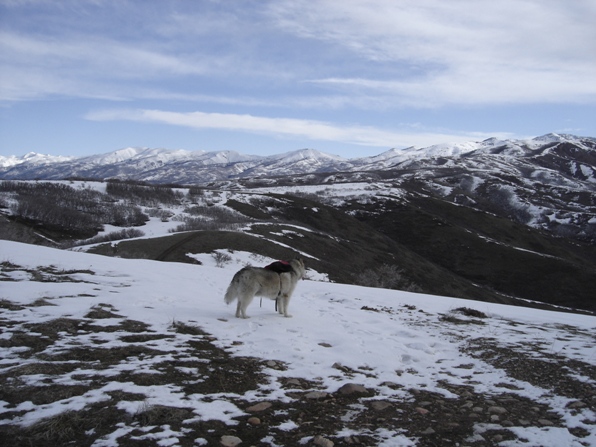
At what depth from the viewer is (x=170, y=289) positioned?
45.8 feet

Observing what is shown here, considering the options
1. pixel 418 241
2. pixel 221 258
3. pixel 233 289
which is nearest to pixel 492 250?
pixel 418 241

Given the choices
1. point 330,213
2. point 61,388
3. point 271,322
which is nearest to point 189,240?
point 271,322

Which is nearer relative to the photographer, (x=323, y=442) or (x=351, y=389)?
(x=323, y=442)

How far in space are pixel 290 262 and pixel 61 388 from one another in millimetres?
7294

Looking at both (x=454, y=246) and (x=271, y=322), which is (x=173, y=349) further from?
(x=454, y=246)

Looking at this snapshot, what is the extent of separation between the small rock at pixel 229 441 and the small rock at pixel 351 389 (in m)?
2.34

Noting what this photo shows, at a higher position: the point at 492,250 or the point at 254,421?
the point at 254,421

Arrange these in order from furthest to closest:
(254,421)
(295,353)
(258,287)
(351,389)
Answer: (258,287)
(295,353)
(351,389)
(254,421)

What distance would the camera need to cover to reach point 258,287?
35.2 feet

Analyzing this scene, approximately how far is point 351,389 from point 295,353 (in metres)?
1.93

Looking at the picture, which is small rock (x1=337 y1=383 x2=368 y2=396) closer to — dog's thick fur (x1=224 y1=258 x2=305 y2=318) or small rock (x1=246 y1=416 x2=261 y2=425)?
small rock (x1=246 y1=416 x2=261 y2=425)

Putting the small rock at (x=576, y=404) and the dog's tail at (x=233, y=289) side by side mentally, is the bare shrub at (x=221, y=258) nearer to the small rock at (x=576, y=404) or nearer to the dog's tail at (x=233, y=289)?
the dog's tail at (x=233, y=289)

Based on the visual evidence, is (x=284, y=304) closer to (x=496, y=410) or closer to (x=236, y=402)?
(x=236, y=402)

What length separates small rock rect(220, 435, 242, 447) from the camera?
450 centimetres
